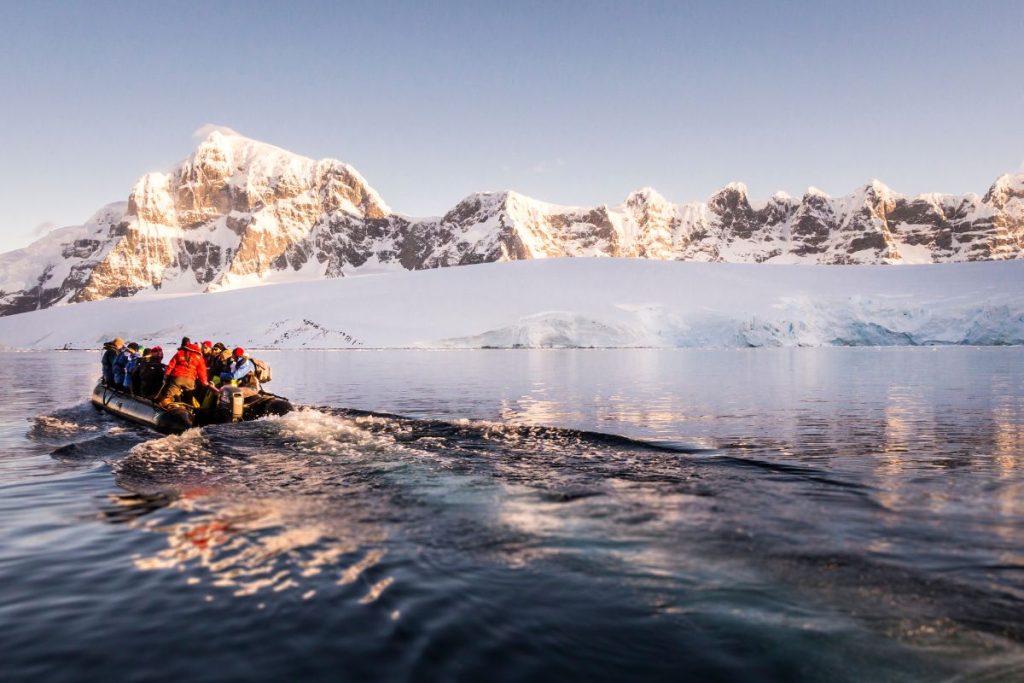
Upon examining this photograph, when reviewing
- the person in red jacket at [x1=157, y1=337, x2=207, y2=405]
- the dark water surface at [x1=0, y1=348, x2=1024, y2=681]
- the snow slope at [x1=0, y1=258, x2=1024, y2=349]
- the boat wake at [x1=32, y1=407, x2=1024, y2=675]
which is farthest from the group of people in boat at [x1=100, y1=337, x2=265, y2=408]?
the snow slope at [x1=0, y1=258, x2=1024, y2=349]

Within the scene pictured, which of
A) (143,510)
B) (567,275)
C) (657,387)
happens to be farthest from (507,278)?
(143,510)

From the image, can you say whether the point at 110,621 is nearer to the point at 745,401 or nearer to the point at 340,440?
the point at 340,440

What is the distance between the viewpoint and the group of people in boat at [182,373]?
1568cm

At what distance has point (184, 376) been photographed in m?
15.7

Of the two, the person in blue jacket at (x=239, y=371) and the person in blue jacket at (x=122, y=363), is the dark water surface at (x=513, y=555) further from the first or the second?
the person in blue jacket at (x=122, y=363)

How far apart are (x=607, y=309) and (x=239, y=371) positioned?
61.7 metres

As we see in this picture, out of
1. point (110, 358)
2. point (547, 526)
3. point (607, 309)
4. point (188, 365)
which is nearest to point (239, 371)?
point (188, 365)

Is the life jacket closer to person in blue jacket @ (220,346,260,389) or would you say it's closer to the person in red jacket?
the person in red jacket

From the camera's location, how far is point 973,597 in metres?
5.56

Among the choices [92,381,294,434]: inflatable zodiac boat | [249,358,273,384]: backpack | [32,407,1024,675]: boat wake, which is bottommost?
[32,407,1024,675]: boat wake

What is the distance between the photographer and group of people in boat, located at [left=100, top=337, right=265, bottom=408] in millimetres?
15680

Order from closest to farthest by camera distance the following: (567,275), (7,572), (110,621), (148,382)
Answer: (110,621) → (7,572) → (148,382) → (567,275)

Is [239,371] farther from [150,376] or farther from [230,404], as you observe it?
[150,376]

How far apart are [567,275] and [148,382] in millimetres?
73102
